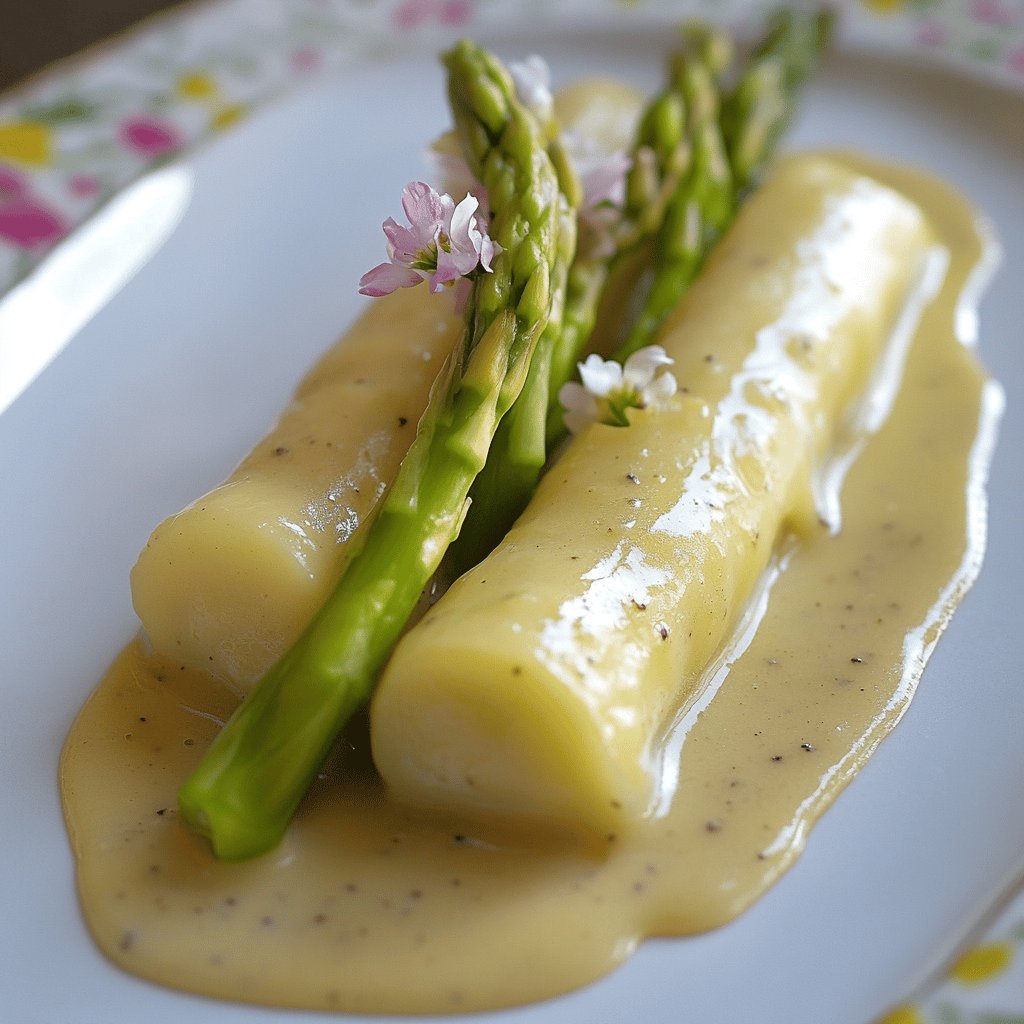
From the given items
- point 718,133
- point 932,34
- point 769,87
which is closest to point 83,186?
point 718,133

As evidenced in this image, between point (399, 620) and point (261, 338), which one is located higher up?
point (399, 620)

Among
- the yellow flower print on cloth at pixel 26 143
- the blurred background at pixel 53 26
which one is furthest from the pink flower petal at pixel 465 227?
the blurred background at pixel 53 26

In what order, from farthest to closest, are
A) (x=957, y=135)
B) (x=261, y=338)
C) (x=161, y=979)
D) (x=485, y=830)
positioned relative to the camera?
(x=957, y=135), (x=261, y=338), (x=485, y=830), (x=161, y=979)

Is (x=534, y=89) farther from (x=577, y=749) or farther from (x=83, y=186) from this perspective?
(x=577, y=749)

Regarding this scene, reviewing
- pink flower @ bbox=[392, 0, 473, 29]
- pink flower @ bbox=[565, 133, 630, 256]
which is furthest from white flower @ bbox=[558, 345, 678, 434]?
pink flower @ bbox=[392, 0, 473, 29]

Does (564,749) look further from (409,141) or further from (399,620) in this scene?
(409,141)

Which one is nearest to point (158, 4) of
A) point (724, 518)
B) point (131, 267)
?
point (131, 267)
